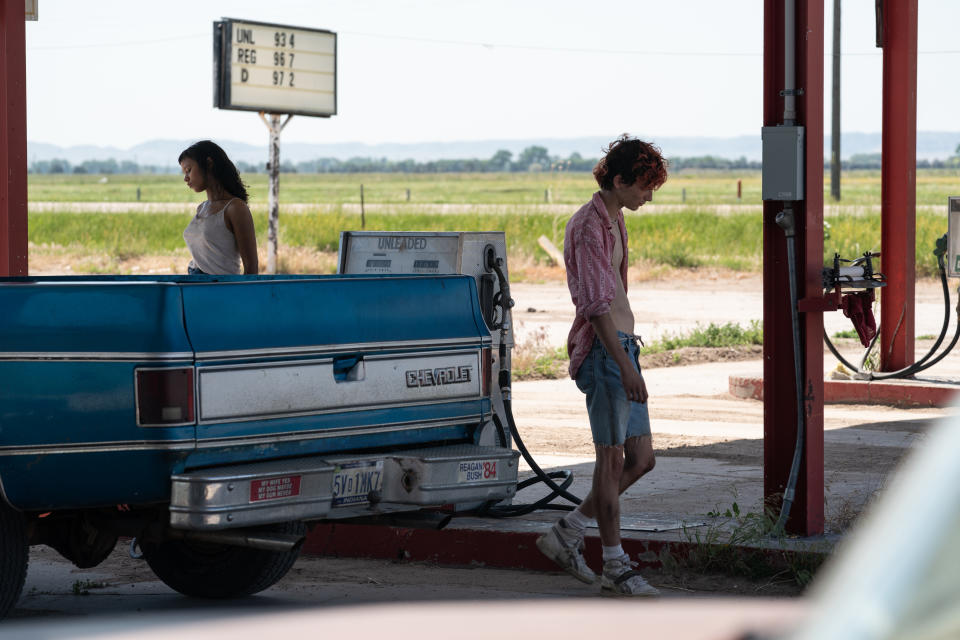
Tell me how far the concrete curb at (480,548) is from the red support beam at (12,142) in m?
3.36

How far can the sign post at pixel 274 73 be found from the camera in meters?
25.9

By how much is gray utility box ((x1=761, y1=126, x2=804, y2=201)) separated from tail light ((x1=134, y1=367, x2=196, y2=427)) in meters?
3.09

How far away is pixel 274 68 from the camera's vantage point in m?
26.8

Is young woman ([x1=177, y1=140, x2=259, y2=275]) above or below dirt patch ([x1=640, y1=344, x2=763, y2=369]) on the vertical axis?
above

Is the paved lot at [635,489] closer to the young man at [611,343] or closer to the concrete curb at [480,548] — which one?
the concrete curb at [480,548]

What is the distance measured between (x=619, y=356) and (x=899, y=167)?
8.24m

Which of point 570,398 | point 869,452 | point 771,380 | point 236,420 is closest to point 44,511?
point 236,420

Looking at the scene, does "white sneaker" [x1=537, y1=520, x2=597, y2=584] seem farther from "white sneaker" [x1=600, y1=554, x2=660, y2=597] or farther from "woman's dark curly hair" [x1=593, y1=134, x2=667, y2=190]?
"woman's dark curly hair" [x1=593, y1=134, x2=667, y2=190]

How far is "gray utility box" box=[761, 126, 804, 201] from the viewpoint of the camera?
7039 mm

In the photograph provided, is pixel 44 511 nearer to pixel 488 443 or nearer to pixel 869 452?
pixel 488 443

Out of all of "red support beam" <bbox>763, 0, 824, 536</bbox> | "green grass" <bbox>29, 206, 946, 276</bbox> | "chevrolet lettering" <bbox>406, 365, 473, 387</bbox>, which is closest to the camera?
"chevrolet lettering" <bbox>406, 365, 473, 387</bbox>

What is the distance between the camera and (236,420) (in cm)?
559

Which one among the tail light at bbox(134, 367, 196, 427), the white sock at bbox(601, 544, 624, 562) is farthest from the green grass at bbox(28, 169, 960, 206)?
the tail light at bbox(134, 367, 196, 427)

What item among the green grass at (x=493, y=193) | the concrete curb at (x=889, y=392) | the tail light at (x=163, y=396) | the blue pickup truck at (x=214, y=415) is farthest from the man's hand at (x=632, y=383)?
the green grass at (x=493, y=193)
